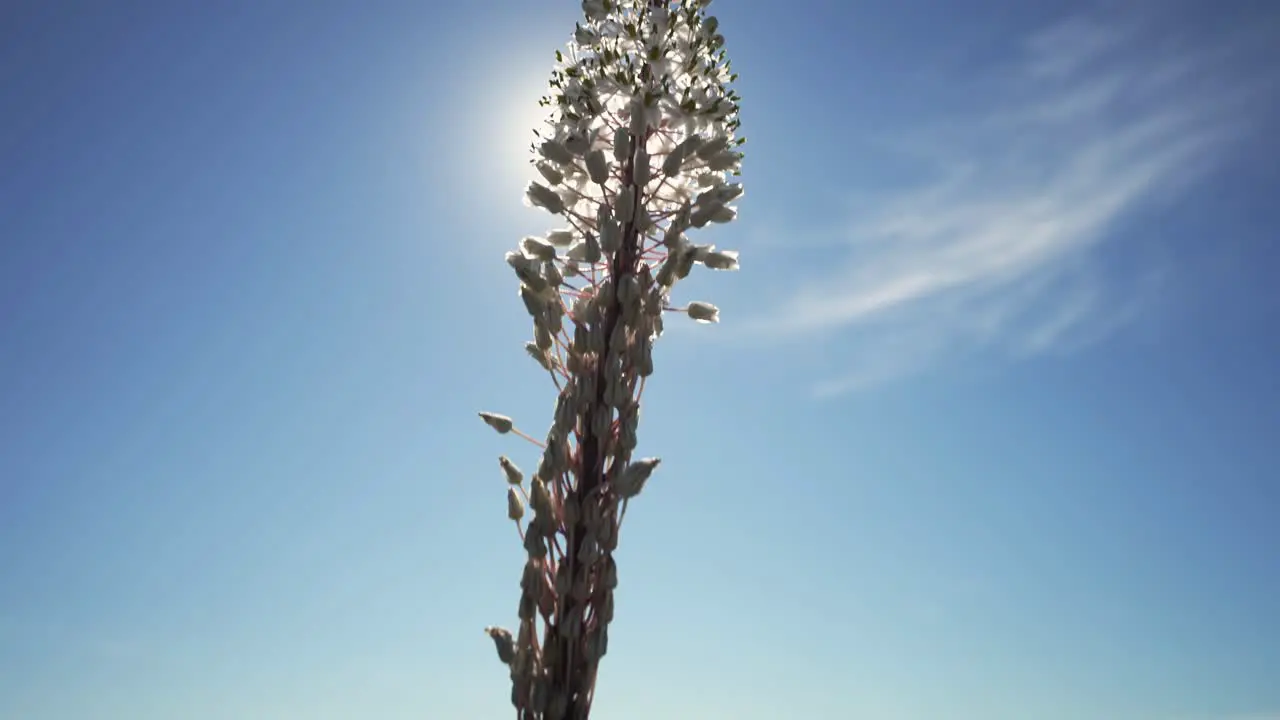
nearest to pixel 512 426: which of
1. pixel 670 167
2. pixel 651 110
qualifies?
pixel 670 167

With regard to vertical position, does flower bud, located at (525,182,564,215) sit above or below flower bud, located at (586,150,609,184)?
above

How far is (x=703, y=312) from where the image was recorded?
18.5 feet

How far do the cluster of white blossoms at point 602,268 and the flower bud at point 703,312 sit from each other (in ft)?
0.03

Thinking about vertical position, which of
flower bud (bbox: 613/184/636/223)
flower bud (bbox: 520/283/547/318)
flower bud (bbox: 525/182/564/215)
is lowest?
flower bud (bbox: 520/283/547/318)

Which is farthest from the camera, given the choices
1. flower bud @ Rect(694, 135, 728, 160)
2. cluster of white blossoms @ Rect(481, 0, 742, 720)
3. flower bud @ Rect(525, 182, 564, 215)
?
flower bud @ Rect(525, 182, 564, 215)

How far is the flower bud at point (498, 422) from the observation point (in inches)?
204

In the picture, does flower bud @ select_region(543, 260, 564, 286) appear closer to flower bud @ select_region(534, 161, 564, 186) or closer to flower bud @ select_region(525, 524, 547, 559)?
flower bud @ select_region(534, 161, 564, 186)

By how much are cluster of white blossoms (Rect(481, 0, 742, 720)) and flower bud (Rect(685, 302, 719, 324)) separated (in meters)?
0.01

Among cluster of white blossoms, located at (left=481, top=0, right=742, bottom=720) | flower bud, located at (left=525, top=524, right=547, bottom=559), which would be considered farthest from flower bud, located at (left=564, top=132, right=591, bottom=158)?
flower bud, located at (left=525, top=524, right=547, bottom=559)

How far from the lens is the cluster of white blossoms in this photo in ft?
14.6

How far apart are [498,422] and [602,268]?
1265 mm

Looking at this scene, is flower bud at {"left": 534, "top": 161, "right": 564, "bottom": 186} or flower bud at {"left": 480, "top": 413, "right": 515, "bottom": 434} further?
flower bud at {"left": 534, "top": 161, "right": 564, "bottom": 186}

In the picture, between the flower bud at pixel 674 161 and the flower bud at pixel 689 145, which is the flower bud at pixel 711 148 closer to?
the flower bud at pixel 689 145

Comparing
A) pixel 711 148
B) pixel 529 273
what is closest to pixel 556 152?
pixel 529 273
